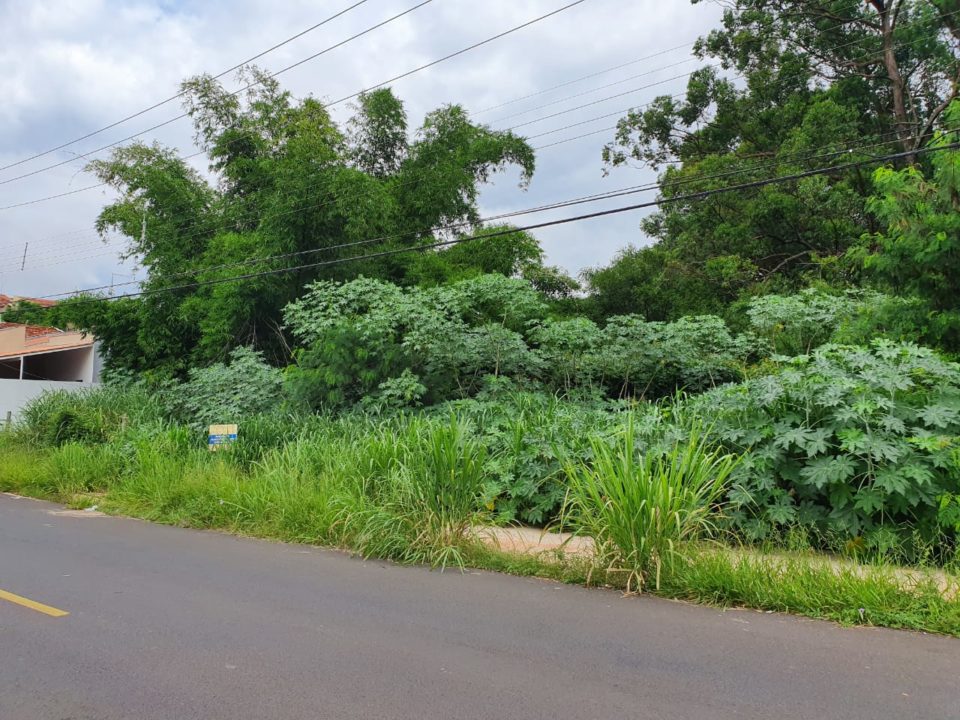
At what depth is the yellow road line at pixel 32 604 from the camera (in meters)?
5.69

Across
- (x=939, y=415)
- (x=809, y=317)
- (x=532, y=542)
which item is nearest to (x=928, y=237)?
(x=939, y=415)

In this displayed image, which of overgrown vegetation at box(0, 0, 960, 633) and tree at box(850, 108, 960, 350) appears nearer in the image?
overgrown vegetation at box(0, 0, 960, 633)

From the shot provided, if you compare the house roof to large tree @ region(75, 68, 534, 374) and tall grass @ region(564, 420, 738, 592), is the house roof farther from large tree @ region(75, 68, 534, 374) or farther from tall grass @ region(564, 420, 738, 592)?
tall grass @ region(564, 420, 738, 592)

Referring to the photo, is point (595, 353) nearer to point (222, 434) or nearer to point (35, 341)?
point (222, 434)

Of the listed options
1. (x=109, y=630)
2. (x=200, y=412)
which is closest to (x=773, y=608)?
(x=109, y=630)

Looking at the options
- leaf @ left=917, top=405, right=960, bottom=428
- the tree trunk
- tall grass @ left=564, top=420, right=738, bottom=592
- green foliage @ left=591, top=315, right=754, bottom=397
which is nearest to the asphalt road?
tall grass @ left=564, top=420, right=738, bottom=592

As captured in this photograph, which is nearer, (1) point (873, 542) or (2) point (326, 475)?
(1) point (873, 542)

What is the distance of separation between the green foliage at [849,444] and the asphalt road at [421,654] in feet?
7.24

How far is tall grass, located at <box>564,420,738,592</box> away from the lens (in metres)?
6.38

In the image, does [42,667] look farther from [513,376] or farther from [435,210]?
[435,210]

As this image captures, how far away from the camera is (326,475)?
389 inches

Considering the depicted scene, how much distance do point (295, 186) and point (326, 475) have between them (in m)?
12.1

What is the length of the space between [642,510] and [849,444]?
8.26 ft

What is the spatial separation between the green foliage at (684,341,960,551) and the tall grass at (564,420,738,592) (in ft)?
3.29
